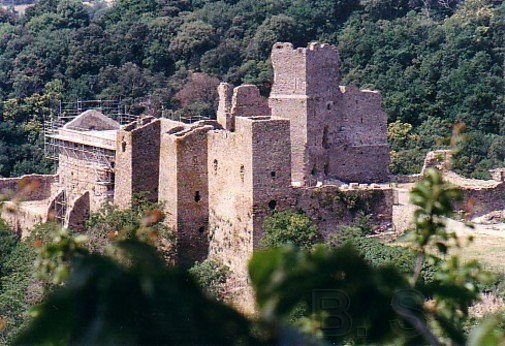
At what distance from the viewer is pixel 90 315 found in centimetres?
475

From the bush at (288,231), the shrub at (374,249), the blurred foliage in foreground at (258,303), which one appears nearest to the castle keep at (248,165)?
the bush at (288,231)

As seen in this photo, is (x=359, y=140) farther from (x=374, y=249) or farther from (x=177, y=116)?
(x=177, y=116)

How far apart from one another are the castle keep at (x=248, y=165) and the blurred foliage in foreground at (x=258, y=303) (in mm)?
12508

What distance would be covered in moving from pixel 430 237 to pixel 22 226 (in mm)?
18650

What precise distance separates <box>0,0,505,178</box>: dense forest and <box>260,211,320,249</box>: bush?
9655mm

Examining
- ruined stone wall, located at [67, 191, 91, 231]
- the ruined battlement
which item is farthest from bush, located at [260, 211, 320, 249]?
ruined stone wall, located at [67, 191, 91, 231]

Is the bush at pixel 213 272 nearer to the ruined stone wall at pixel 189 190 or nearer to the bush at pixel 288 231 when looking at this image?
the ruined stone wall at pixel 189 190

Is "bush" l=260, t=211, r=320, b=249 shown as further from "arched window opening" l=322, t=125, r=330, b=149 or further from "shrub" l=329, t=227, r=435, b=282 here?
"arched window opening" l=322, t=125, r=330, b=149

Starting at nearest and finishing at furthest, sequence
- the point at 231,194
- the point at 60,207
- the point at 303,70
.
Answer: the point at 231,194 → the point at 303,70 → the point at 60,207

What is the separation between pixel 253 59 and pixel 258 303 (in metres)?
33.3

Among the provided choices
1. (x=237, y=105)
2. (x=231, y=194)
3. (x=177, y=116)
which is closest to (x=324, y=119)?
(x=237, y=105)

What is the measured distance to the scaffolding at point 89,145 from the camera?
75.9 feet

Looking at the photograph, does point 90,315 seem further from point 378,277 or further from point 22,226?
point 22,226

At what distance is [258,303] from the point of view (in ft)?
16.4
